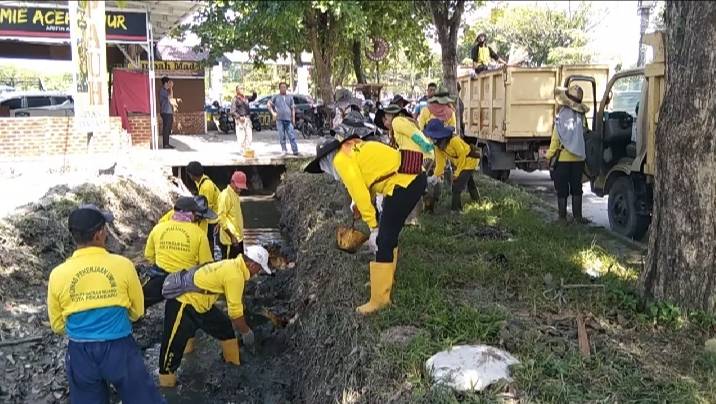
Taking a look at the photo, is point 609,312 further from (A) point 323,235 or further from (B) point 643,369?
(A) point 323,235

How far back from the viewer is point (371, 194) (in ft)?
15.5

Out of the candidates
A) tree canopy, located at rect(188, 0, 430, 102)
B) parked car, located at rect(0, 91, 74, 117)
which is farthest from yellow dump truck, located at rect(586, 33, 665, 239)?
parked car, located at rect(0, 91, 74, 117)

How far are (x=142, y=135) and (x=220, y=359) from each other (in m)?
11.8

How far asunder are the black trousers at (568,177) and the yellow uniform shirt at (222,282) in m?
4.45

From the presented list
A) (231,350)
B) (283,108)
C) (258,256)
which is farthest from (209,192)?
(283,108)

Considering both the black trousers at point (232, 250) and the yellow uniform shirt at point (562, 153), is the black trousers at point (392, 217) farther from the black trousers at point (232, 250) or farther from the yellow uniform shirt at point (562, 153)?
the yellow uniform shirt at point (562, 153)

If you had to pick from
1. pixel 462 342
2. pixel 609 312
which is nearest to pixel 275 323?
pixel 462 342

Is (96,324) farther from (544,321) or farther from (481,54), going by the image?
(481,54)

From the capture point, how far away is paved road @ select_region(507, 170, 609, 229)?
973 centimetres

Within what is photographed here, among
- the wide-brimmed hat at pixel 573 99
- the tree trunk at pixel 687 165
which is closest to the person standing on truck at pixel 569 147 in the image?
the wide-brimmed hat at pixel 573 99

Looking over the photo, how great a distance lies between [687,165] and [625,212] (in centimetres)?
374

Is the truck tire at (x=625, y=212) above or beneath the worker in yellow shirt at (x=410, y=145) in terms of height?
beneath

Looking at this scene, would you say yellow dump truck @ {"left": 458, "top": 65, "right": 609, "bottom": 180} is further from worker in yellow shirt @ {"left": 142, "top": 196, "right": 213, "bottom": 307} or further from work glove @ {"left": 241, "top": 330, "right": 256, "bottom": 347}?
worker in yellow shirt @ {"left": 142, "top": 196, "right": 213, "bottom": 307}

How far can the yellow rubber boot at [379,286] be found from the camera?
4562 mm
